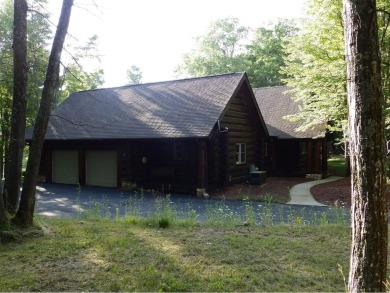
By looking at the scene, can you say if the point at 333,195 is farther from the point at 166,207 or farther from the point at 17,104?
the point at 17,104

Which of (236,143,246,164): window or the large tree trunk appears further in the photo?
(236,143,246,164): window

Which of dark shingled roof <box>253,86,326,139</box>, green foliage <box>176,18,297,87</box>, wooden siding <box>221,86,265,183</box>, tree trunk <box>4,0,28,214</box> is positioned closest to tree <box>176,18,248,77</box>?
green foliage <box>176,18,297,87</box>

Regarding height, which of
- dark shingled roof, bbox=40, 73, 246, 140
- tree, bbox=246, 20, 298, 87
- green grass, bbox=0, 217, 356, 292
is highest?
tree, bbox=246, 20, 298, 87

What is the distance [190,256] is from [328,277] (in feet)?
6.61

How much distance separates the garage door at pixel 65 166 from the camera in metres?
19.8

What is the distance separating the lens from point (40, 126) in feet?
22.0

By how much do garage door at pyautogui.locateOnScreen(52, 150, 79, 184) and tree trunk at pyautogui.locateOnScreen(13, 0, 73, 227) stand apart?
44.2 feet

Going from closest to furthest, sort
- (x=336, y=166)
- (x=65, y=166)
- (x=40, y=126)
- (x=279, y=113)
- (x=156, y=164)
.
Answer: (x=40, y=126) → (x=156, y=164) → (x=65, y=166) → (x=279, y=113) → (x=336, y=166)

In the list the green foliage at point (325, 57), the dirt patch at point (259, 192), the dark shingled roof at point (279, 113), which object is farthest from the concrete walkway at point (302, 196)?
the dark shingled roof at point (279, 113)

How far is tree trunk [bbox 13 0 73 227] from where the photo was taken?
6.60 meters

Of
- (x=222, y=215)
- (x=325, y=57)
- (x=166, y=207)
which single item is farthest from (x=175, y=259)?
(x=325, y=57)

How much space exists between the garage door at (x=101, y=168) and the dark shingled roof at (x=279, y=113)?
1037 centimetres

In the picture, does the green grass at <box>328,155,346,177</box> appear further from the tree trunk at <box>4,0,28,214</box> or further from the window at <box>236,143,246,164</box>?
the tree trunk at <box>4,0,28,214</box>

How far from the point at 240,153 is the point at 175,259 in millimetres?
14227
